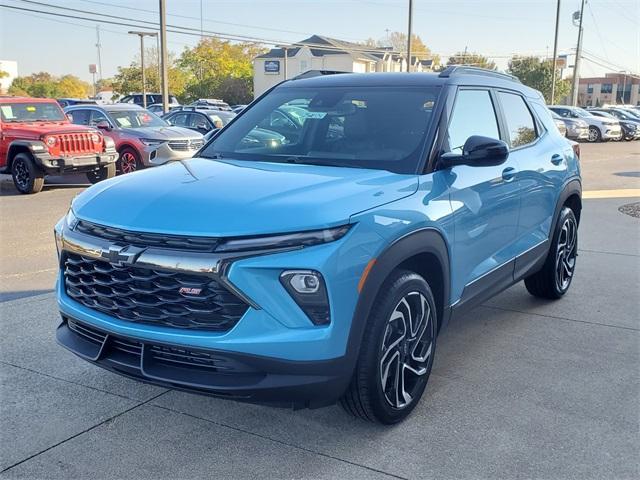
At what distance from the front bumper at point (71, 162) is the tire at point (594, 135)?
83.1 ft

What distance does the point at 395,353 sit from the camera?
335 cm

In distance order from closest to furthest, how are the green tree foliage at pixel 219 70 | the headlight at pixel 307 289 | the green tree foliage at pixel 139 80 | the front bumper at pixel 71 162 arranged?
the headlight at pixel 307 289, the front bumper at pixel 71 162, the green tree foliage at pixel 139 80, the green tree foliage at pixel 219 70

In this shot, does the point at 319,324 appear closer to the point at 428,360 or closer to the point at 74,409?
the point at 428,360

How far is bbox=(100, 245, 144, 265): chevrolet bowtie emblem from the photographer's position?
290 centimetres

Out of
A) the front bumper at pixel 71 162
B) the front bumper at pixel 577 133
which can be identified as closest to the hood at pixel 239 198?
the front bumper at pixel 71 162

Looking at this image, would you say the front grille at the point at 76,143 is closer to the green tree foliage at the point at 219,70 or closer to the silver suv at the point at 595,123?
the silver suv at the point at 595,123

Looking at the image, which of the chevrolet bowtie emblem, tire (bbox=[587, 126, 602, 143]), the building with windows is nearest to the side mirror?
the chevrolet bowtie emblem

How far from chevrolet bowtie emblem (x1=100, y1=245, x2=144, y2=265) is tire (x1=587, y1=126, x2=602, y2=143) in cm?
3190

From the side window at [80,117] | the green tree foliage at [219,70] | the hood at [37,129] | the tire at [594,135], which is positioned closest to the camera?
the hood at [37,129]

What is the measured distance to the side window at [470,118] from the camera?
13.1ft

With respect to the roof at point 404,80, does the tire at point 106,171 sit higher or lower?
lower

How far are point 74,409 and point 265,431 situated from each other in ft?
3.62

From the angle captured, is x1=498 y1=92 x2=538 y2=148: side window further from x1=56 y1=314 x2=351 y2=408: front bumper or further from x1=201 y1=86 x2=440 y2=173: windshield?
x1=56 y1=314 x2=351 y2=408: front bumper

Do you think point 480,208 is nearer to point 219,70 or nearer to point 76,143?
point 76,143
